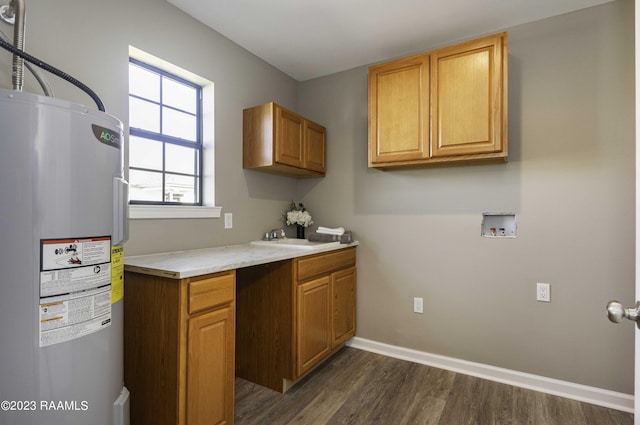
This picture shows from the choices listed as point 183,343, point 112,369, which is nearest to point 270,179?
point 183,343

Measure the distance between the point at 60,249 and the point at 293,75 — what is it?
104 inches

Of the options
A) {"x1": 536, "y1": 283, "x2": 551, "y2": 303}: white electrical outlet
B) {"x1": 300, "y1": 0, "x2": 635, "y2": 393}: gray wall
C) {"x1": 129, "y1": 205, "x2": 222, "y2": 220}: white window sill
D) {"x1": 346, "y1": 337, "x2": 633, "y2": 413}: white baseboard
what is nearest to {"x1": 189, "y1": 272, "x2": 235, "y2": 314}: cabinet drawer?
{"x1": 129, "y1": 205, "x2": 222, "y2": 220}: white window sill

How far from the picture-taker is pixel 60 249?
98 centimetres

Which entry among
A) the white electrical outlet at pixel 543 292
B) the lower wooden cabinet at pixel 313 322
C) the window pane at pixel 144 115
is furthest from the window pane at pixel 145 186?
the white electrical outlet at pixel 543 292

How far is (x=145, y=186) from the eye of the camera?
6.66 feet

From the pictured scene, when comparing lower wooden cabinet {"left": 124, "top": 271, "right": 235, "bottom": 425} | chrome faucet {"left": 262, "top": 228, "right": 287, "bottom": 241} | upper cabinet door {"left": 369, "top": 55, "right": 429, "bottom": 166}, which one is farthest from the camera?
chrome faucet {"left": 262, "top": 228, "right": 287, "bottom": 241}

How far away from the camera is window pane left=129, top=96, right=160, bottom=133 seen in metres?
1.98

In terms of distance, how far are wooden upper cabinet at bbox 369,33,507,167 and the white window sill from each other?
4.15ft

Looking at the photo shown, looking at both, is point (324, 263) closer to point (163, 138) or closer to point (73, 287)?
point (163, 138)

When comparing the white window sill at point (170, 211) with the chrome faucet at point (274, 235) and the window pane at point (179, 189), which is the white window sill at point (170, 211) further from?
the chrome faucet at point (274, 235)

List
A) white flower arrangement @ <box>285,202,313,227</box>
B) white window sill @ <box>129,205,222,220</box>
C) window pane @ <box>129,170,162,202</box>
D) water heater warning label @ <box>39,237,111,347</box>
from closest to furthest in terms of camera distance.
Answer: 1. water heater warning label @ <box>39,237,111,347</box>
2. white window sill @ <box>129,205,222,220</box>
3. window pane @ <box>129,170,162,202</box>
4. white flower arrangement @ <box>285,202,313,227</box>

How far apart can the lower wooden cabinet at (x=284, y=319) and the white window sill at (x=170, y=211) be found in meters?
0.48

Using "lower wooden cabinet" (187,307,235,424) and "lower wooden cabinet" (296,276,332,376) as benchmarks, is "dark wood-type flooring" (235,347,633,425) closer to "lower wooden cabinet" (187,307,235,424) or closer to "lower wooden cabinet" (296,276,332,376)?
"lower wooden cabinet" (296,276,332,376)

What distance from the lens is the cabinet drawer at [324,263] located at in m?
2.17
